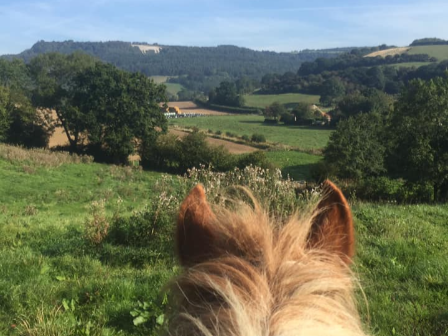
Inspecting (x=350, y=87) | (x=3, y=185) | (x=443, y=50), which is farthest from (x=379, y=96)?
(x=443, y=50)

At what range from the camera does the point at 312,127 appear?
234 feet

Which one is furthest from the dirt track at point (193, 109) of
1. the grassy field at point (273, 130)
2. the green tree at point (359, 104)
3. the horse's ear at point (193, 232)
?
the horse's ear at point (193, 232)

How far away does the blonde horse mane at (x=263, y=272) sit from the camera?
1076mm

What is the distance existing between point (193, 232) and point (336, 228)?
51 cm

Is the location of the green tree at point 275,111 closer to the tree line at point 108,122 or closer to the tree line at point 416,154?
the tree line at point 108,122

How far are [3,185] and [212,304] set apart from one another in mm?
23206

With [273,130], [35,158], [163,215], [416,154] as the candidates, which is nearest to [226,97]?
[273,130]

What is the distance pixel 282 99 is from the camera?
347 feet

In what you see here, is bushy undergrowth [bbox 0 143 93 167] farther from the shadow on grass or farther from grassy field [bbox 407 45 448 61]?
grassy field [bbox 407 45 448 61]

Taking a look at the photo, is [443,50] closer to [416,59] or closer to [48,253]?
[416,59]

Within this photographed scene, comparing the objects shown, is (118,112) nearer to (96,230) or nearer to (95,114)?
(95,114)

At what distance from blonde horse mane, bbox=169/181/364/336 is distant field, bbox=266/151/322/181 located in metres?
32.3

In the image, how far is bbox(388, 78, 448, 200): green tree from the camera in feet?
56.7

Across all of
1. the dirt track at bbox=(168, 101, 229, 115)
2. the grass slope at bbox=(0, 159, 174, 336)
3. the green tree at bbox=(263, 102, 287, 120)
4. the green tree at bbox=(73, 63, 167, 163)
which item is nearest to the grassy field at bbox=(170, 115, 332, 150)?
the green tree at bbox=(263, 102, 287, 120)
